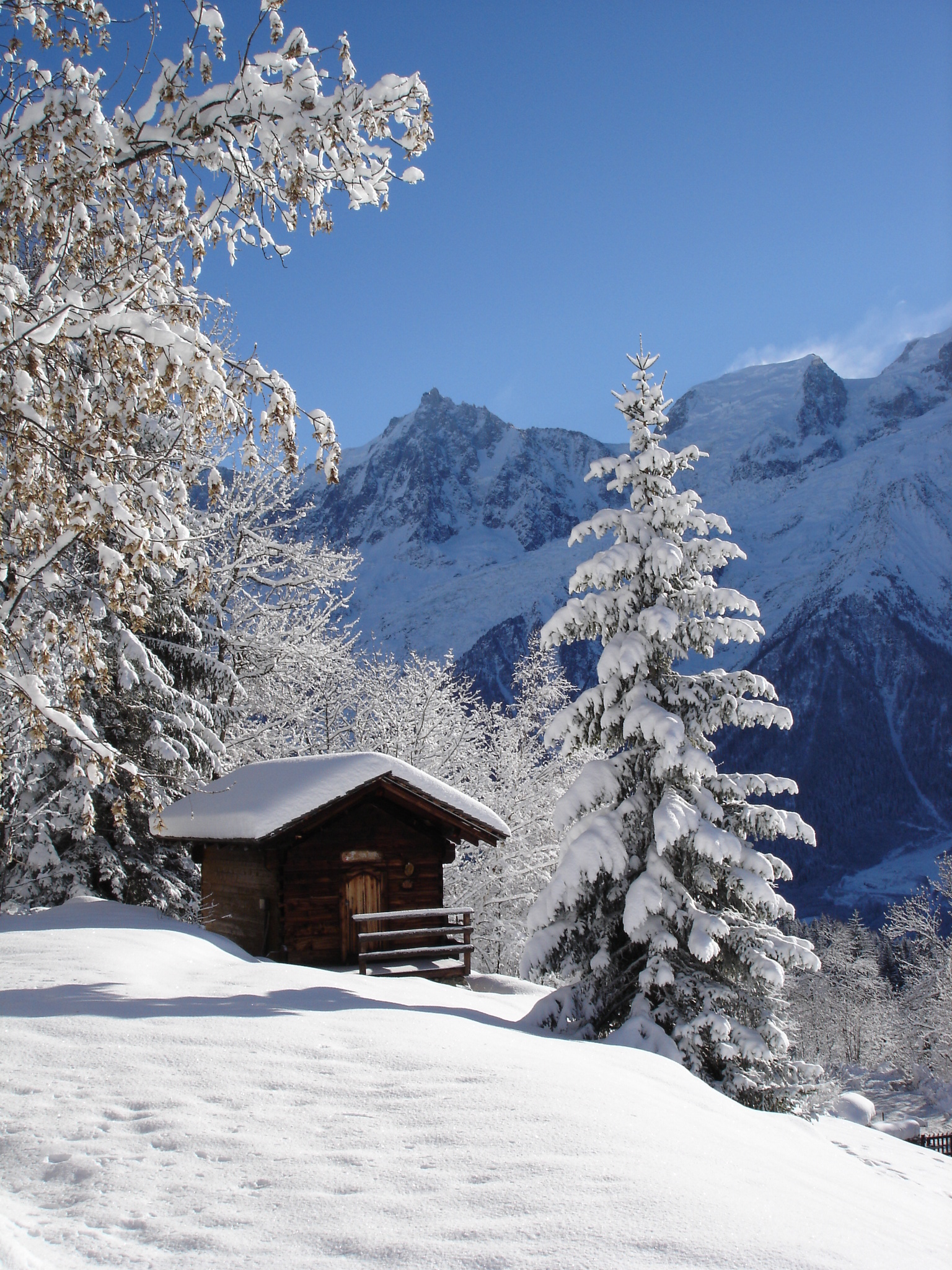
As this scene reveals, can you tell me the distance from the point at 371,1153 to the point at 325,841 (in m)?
11.5

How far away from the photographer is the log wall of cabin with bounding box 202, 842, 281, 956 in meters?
15.0

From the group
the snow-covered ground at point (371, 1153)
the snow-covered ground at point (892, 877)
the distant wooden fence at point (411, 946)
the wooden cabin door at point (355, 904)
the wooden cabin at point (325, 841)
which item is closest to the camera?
Result: the snow-covered ground at point (371, 1153)

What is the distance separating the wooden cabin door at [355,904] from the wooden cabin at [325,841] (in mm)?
16

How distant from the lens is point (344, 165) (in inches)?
225

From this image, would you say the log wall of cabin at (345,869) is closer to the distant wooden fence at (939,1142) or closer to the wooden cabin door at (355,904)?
the wooden cabin door at (355,904)

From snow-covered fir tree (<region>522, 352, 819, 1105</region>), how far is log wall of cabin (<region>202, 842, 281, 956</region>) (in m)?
5.55

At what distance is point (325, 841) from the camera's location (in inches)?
603

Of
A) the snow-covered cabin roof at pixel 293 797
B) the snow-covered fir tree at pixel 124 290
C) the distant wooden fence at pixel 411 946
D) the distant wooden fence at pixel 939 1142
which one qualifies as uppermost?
the snow-covered fir tree at pixel 124 290

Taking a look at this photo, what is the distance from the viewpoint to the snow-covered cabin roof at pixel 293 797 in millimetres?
13984

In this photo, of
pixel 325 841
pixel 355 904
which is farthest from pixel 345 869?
pixel 355 904

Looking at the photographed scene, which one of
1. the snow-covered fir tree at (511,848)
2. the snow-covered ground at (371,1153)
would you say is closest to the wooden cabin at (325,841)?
the snow-covered ground at (371,1153)

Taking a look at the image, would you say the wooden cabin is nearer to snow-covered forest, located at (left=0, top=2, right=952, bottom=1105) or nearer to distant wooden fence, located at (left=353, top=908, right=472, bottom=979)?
distant wooden fence, located at (left=353, top=908, right=472, bottom=979)

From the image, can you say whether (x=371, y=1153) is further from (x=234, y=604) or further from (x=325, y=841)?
(x=234, y=604)

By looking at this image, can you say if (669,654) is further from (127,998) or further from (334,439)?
(127,998)
